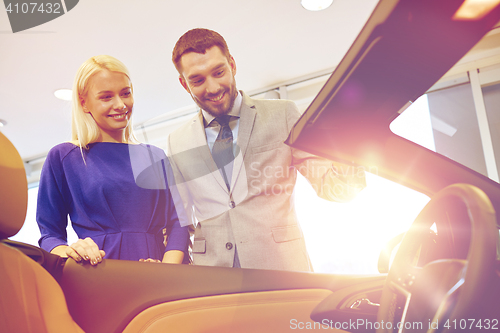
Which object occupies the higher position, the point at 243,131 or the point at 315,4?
the point at 315,4

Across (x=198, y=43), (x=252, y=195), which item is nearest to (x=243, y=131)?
(x=252, y=195)

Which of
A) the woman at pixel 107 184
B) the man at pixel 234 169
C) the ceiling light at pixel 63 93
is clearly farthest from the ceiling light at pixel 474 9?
the ceiling light at pixel 63 93

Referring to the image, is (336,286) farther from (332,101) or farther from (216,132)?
(216,132)

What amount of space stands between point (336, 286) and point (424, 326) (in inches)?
13.9

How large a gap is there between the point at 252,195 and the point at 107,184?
1.44 ft

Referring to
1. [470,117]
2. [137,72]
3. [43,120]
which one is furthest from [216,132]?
[43,120]

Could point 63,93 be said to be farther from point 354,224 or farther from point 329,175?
point 329,175

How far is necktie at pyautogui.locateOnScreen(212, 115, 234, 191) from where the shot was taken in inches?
45.6

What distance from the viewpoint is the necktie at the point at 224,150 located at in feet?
3.80

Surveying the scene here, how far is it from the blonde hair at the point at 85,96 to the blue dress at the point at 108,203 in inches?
1.3

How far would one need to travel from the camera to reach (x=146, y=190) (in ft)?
3.38

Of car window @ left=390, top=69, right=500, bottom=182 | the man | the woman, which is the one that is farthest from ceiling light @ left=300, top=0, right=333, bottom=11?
the woman

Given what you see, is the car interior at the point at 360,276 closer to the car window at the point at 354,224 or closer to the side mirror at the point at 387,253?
the side mirror at the point at 387,253

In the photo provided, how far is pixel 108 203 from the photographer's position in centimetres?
97
